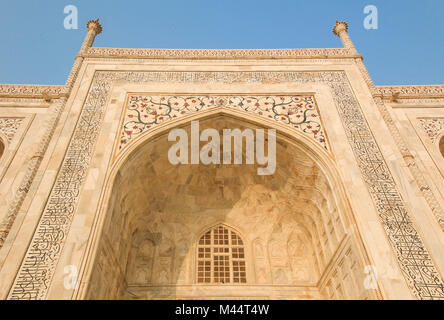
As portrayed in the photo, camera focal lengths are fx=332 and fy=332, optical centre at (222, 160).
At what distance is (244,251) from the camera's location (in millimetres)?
7125

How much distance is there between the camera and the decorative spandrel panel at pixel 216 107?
248 inches

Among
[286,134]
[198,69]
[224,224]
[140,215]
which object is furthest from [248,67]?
[140,215]

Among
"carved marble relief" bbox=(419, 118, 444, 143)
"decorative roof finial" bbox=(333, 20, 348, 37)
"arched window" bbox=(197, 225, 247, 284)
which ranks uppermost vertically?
"decorative roof finial" bbox=(333, 20, 348, 37)

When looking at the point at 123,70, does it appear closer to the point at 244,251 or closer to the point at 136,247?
the point at 136,247

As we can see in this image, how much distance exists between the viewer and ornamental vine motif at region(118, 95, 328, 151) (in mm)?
6316

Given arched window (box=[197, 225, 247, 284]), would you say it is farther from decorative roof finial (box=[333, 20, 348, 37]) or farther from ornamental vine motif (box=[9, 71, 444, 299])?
decorative roof finial (box=[333, 20, 348, 37])

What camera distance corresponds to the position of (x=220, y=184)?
752cm

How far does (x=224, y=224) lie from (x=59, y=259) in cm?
378

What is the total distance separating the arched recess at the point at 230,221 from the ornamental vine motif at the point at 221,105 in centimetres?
23

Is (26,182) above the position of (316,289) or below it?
above

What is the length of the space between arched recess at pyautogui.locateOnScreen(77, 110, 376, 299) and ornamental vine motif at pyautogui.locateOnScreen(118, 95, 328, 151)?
23cm

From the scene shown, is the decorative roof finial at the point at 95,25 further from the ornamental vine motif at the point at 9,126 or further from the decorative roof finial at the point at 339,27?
the decorative roof finial at the point at 339,27

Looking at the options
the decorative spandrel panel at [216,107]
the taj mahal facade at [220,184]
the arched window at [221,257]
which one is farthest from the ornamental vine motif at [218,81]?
the arched window at [221,257]

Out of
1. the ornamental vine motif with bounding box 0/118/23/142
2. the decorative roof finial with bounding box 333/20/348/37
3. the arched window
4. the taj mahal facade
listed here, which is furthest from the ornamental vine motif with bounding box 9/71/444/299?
the arched window
